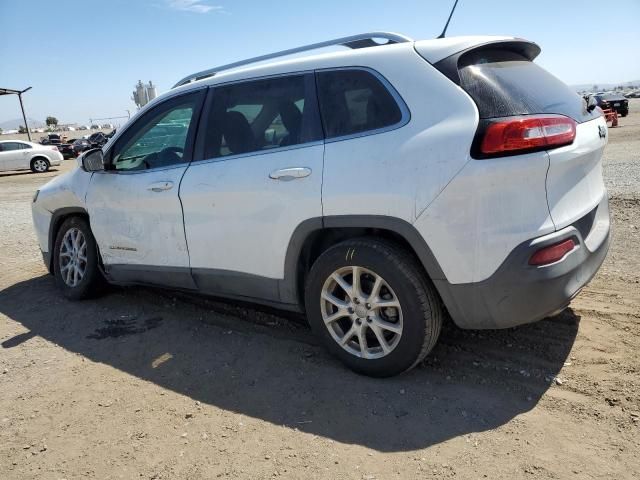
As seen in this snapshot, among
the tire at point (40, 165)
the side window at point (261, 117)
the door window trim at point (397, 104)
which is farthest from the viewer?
the tire at point (40, 165)

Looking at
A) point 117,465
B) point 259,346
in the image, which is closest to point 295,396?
point 259,346

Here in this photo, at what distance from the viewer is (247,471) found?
2.41 meters

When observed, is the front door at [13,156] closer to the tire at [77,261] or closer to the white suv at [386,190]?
the tire at [77,261]

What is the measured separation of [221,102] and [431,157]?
175 centimetres

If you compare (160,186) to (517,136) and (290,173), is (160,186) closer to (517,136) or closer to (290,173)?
(290,173)

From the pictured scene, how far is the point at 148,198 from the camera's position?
13.0ft

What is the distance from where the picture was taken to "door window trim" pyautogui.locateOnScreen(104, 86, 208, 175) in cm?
377

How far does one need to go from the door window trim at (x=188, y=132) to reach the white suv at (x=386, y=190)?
20 millimetres

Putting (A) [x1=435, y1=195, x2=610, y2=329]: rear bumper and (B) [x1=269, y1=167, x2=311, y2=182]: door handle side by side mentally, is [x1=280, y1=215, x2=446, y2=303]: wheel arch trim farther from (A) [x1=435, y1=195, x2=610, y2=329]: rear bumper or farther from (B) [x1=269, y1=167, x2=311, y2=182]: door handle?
(B) [x1=269, y1=167, x2=311, y2=182]: door handle

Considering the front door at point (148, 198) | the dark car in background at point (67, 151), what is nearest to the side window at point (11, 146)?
the dark car in background at point (67, 151)

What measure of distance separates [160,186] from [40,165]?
2310 cm

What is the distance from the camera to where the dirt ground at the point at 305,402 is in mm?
2402

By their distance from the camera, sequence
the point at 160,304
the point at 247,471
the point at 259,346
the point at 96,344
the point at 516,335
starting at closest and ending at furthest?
the point at 247,471, the point at 516,335, the point at 259,346, the point at 96,344, the point at 160,304

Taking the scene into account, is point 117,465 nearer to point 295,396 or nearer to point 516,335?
point 295,396
